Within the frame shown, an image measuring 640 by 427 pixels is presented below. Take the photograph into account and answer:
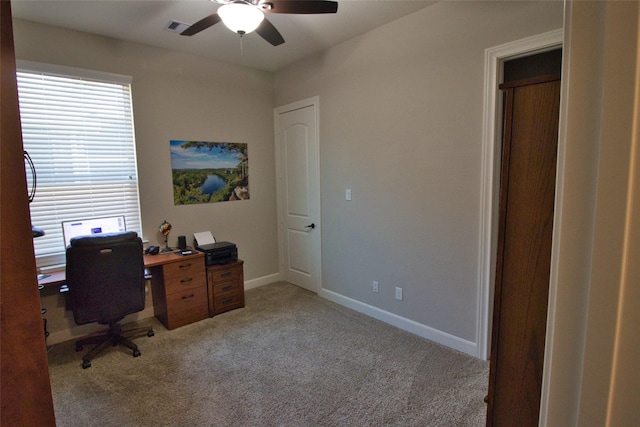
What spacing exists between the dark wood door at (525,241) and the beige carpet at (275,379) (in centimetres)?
122

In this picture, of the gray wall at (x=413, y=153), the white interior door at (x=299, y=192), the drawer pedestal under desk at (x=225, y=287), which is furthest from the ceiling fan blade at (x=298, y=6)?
the drawer pedestal under desk at (x=225, y=287)

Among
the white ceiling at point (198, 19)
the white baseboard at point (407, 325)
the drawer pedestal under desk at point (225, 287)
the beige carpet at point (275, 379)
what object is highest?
the white ceiling at point (198, 19)

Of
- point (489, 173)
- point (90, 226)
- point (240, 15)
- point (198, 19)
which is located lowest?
point (90, 226)

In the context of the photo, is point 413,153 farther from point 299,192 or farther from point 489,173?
point 299,192

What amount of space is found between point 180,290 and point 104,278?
2.75 ft

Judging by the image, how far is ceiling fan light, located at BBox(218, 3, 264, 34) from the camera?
201cm

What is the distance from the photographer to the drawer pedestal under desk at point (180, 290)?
3.30 m

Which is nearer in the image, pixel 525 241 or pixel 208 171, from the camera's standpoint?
pixel 525 241

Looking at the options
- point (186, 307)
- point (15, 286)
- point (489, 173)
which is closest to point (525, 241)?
point (15, 286)

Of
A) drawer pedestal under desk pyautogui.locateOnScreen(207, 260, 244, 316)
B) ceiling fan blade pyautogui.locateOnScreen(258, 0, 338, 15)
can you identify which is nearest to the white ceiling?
ceiling fan blade pyautogui.locateOnScreen(258, 0, 338, 15)

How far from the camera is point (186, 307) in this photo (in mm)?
3412

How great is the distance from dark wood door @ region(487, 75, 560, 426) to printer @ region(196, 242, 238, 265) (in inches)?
120

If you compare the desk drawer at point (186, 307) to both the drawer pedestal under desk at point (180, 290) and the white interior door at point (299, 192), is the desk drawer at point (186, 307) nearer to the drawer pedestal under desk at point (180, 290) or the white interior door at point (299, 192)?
the drawer pedestal under desk at point (180, 290)

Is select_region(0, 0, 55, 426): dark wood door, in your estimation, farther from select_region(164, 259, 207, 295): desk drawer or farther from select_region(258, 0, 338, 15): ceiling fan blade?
select_region(164, 259, 207, 295): desk drawer
